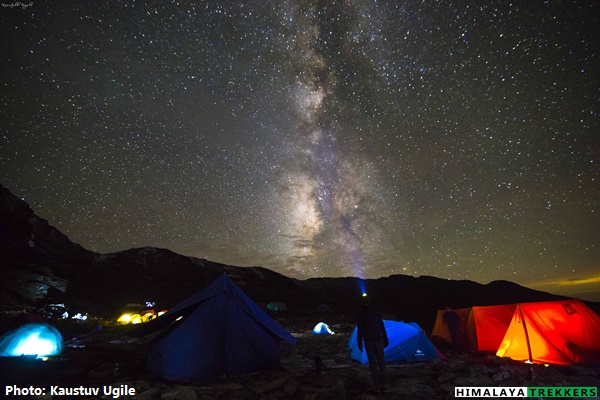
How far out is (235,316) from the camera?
8.27m

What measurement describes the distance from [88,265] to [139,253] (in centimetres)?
1867

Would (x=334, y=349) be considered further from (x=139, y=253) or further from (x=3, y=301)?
(x=139, y=253)

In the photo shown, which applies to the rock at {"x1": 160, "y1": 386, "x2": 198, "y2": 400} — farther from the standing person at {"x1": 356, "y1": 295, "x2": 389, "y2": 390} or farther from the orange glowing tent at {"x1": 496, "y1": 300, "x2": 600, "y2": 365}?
the orange glowing tent at {"x1": 496, "y1": 300, "x2": 600, "y2": 365}

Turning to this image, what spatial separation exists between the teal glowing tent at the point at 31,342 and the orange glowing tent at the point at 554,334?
15574 millimetres

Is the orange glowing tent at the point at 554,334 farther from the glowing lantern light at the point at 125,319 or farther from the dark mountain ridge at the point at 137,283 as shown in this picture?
the glowing lantern light at the point at 125,319

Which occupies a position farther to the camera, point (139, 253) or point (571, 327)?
point (139, 253)

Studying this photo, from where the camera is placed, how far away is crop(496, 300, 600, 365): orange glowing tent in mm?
8602

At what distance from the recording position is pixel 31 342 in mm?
9773

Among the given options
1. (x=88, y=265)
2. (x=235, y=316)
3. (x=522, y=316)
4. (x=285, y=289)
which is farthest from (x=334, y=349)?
(x=285, y=289)

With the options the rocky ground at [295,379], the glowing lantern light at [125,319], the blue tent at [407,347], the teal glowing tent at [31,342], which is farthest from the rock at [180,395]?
the glowing lantern light at [125,319]

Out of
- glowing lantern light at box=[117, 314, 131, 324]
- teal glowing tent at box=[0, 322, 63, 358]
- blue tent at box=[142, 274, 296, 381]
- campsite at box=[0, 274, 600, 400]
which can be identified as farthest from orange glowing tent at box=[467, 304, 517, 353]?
glowing lantern light at box=[117, 314, 131, 324]

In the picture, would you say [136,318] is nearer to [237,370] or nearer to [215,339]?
[215,339]

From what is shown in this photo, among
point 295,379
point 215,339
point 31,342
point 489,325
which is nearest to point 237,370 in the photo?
point 215,339

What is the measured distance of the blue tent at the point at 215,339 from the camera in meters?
7.38
